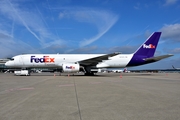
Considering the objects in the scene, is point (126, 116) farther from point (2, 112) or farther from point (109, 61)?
point (109, 61)

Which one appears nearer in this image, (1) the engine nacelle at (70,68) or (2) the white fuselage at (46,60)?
(1) the engine nacelle at (70,68)

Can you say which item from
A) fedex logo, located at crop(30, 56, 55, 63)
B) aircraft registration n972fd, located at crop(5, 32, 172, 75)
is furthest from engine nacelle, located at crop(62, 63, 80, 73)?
fedex logo, located at crop(30, 56, 55, 63)

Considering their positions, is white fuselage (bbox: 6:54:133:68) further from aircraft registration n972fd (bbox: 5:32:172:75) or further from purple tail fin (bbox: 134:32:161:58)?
purple tail fin (bbox: 134:32:161:58)

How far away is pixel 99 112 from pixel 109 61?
23.0m

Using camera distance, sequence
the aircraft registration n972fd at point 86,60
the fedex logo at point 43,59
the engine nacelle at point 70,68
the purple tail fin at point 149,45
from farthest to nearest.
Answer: the purple tail fin at point 149,45 → the fedex logo at point 43,59 → the aircraft registration n972fd at point 86,60 → the engine nacelle at point 70,68

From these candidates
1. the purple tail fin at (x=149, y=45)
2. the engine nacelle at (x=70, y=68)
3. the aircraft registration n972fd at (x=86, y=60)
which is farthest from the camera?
the purple tail fin at (x=149, y=45)

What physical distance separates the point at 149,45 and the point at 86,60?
11422mm

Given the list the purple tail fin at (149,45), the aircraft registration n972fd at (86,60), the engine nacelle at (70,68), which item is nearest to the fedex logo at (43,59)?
the aircraft registration n972fd at (86,60)

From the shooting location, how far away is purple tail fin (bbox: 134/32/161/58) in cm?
2789

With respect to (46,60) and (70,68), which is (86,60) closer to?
(70,68)

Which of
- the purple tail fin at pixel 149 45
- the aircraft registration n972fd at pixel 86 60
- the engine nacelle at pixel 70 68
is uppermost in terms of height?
the purple tail fin at pixel 149 45

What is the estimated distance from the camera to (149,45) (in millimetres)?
27953

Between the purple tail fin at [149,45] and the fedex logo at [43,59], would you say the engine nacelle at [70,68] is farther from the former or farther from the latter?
the purple tail fin at [149,45]

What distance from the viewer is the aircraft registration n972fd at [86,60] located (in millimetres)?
24953
